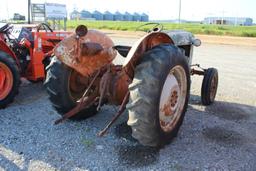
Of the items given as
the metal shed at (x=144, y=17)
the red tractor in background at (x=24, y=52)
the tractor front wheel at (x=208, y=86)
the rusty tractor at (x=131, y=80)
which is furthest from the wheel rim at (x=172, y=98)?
the metal shed at (x=144, y=17)

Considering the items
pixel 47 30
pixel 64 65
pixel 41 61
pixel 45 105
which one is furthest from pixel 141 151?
pixel 47 30

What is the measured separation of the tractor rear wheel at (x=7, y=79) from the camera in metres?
5.64

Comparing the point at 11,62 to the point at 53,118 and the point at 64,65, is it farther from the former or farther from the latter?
the point at 64,65

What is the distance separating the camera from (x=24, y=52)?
6.66 m

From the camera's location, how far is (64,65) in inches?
172

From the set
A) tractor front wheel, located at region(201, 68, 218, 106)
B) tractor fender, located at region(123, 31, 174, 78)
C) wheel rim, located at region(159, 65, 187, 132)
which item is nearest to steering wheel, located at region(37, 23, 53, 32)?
tractor front wheel, located at region(201, 68, 218, 106)

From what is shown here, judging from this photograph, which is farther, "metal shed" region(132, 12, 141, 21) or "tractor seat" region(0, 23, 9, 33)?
"metal shed" region(132, 12, 141, 21)

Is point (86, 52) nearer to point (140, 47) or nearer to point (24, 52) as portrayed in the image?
point (140, 47)

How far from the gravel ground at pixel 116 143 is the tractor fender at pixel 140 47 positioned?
102 cm

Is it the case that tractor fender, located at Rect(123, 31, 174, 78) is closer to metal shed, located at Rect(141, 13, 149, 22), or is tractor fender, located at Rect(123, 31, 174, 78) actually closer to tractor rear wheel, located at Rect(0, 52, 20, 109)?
tractor rear wheel, located at Rect(0, 52, 20, 109)

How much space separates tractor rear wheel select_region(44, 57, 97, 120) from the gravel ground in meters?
0.42

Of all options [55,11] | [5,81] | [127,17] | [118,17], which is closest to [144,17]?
[127,17]

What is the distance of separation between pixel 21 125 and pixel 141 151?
196cm

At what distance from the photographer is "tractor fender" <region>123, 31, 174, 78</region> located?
3.60 m
